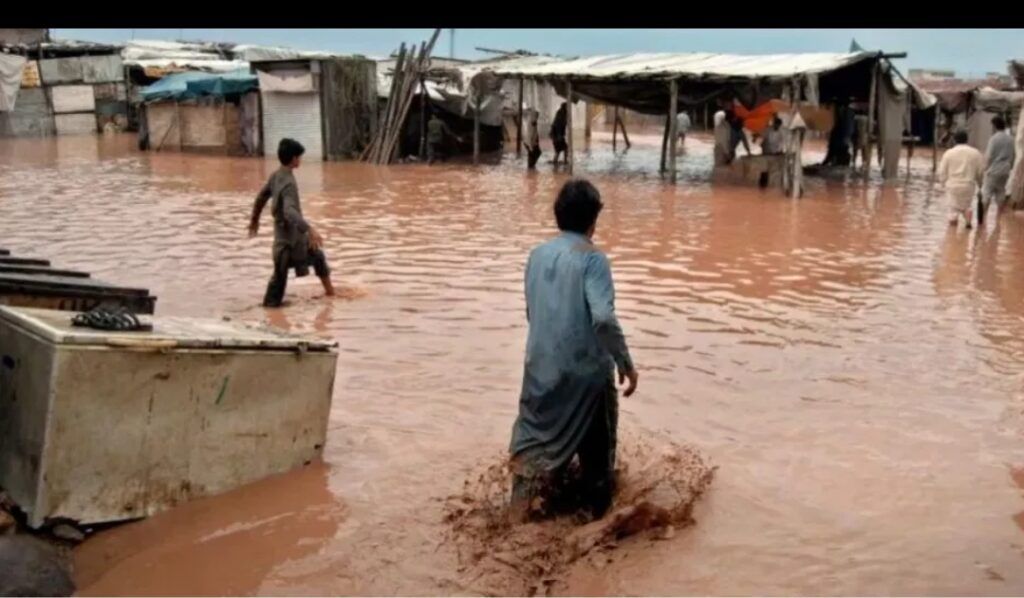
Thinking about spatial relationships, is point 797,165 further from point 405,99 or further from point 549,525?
point 549,525

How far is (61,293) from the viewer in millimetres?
4734

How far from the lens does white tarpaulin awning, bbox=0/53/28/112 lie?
2820 cm

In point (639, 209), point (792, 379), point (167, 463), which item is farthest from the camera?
point (639, 209)

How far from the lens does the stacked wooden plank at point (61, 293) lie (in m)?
4.62

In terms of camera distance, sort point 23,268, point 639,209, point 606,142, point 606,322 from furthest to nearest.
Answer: point 606,142 < point 639,209 < point 23,268 < point 606,322

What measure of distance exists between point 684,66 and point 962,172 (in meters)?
7.24

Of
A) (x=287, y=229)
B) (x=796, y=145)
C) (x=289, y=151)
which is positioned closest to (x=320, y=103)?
(x=796, y=145)

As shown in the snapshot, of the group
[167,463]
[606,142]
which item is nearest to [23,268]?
[167,463]

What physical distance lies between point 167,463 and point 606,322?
6.23 feet

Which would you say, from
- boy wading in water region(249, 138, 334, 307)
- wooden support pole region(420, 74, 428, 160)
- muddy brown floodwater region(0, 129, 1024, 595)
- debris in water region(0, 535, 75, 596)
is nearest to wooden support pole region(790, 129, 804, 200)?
muddy brown floodwater region(0, 129, 1024, 595)

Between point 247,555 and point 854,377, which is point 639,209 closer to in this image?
point 854,377

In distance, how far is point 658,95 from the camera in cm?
2017

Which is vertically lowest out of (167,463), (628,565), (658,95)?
(628,565)

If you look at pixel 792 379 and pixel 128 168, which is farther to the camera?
pixel 128 168
